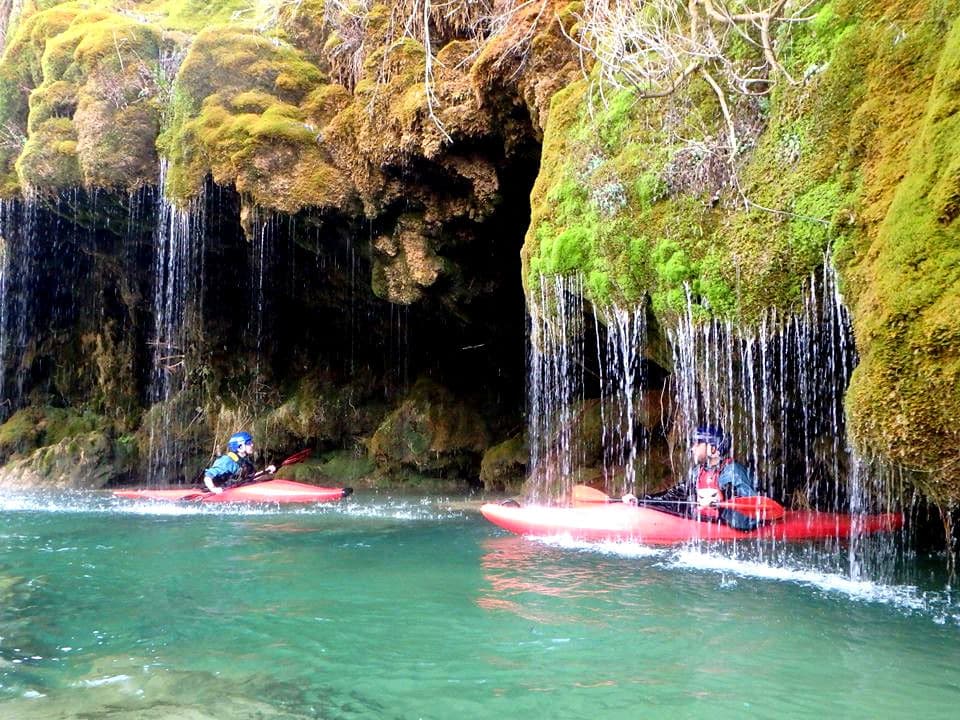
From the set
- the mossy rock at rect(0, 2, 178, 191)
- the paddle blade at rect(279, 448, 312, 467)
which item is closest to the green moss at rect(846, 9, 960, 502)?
the paddle blade at rect(279, 448, 312, 467)

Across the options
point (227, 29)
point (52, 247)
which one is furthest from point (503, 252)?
point (52, 247)

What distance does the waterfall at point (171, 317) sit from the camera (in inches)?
479

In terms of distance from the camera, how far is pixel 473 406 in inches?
542

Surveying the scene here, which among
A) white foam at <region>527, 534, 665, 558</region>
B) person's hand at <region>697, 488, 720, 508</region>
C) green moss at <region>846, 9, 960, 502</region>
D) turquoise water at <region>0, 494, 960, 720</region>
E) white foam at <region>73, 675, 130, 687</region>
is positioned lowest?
white foam at <region>73, 675, 130, 687</region>

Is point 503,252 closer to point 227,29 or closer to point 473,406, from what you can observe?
point 473,406

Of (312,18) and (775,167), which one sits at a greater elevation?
(312,18)

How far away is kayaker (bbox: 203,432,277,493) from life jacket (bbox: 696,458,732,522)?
22.5 feet

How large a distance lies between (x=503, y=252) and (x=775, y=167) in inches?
220

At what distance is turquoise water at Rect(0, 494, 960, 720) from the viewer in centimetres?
348

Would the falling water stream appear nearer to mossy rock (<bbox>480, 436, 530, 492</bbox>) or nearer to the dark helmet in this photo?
the dark helmet

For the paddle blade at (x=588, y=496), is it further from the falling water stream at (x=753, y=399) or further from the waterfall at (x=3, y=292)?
the waterfall at (x=3, y=292)

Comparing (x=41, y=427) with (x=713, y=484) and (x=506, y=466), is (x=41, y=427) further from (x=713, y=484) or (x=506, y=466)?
(x=713, y=484)

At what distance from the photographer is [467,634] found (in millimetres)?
4492

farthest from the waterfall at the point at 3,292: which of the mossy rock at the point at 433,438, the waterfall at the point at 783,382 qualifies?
the waterfall at the point at 783,382
